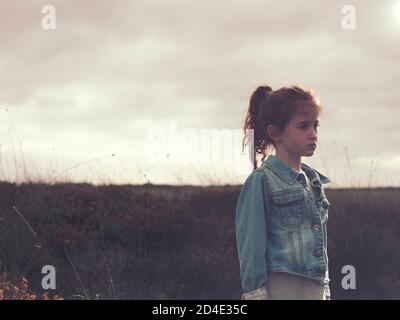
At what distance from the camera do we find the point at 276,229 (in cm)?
384

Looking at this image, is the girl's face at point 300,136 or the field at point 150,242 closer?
the girl's face at point 300,136

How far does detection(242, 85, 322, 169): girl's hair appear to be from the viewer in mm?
4094

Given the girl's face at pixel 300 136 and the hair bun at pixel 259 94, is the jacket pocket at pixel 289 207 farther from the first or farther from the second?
the hair bun at pixel 259 94

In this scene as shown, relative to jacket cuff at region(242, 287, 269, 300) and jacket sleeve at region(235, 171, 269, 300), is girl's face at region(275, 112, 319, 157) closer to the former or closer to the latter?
jacket sleeve at region(235, 171, 269, 300)

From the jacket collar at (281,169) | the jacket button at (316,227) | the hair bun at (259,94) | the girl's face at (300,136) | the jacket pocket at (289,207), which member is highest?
the hair bun at (259,94)

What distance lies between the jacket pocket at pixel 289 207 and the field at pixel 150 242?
151 inches

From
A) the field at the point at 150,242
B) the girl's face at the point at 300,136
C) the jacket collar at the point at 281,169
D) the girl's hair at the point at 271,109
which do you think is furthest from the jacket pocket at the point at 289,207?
the field at the point at 150,242

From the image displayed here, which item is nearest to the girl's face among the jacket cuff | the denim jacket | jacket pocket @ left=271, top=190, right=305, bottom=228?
the denim jacket

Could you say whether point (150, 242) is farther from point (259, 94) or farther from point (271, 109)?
point (271, 109)

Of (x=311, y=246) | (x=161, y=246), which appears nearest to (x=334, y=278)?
(x=161, y=246)

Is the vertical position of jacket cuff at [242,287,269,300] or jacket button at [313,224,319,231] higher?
jacket button at [313,224,319,231]

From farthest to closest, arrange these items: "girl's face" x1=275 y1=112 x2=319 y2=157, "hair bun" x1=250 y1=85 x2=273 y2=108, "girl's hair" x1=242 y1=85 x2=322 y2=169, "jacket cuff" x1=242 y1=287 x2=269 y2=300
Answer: "hair bun" x1=250 y1=85 x2=273 y2=108 < "girl's hair" x1=242 y1=85 x2=322 y2=169 < "girl's face" x1=275 y1=112 x2=319 y2=157 < "jacket cuff" x1=242 y1=287 x2=269 y2=300

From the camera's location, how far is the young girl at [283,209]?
146 inches

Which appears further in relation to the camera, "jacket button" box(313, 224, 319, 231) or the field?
the field
